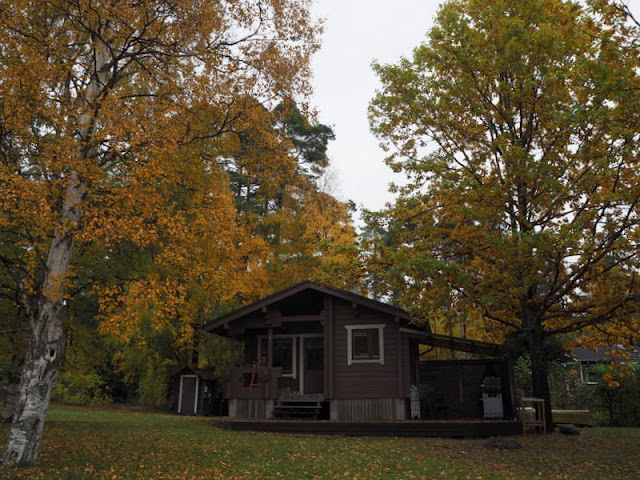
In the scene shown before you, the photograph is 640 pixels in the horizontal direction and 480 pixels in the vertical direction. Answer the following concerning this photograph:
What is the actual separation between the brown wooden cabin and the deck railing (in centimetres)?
4

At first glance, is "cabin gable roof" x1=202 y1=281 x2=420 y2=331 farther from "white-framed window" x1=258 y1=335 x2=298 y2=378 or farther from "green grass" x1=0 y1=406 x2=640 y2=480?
"green grass" x1=0 y1=406 x2=640 y2=480

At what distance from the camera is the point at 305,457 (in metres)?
11.5

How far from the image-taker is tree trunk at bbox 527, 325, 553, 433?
51.7ft

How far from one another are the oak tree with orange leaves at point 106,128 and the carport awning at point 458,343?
7.98 metres

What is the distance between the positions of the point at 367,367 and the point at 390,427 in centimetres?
267

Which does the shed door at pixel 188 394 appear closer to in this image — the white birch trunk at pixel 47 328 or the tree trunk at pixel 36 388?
the white birch trunk at pixel 47 328

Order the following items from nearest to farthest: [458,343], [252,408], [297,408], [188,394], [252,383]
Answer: [252,408]
[297,408]
[252,383]
[458,343]
[188,394]

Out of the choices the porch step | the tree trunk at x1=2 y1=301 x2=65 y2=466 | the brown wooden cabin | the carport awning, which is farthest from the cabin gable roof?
the tree trunk at x1=2 y1=301 x2=65 y2=466

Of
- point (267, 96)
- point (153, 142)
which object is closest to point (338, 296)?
point (267, 96)

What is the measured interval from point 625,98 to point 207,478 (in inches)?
437

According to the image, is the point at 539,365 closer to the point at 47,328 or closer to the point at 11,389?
the point at 47,328

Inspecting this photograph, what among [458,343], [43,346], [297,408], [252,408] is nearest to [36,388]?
[43,346]

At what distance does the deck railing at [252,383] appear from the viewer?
1820cm

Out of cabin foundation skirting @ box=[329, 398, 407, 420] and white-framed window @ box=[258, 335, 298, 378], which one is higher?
white-framed window @ box=[258, 335, 298, 378]
